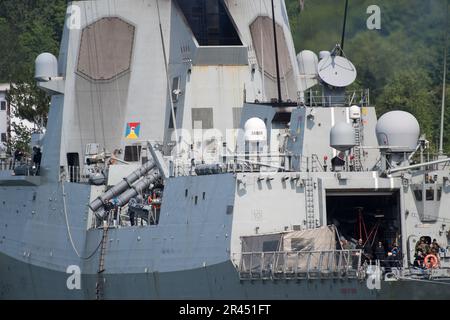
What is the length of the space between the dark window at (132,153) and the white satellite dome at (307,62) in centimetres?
736

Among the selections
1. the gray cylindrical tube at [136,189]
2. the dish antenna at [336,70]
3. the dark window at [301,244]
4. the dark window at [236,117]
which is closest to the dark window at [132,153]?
the dark window at [236,117]

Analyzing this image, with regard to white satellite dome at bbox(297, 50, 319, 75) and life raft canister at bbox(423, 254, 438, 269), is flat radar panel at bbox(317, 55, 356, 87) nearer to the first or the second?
life raft canister at bbox(423, 254, 438, 269)

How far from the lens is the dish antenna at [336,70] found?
182 feet

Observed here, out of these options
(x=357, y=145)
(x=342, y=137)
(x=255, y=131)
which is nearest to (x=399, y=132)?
(x=342, y=137)

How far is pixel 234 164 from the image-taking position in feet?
173

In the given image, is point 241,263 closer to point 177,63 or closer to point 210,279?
point 210,279

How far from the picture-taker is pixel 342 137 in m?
51.7

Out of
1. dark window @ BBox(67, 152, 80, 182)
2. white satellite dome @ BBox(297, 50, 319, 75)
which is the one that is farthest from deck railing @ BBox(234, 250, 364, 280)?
white satellite dome @ BBox(297, 50, 319, 75)

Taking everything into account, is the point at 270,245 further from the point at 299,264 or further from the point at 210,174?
the point at 210,174

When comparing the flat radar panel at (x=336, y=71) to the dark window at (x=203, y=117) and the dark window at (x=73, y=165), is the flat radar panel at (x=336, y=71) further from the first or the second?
the dark window at (x=73, y=165)

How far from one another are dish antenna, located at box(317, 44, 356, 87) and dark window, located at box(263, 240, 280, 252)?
6.76m

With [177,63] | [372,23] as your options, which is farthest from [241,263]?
[372,23]

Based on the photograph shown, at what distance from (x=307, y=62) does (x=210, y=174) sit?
14.1 metres

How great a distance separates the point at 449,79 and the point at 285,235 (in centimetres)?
3880
